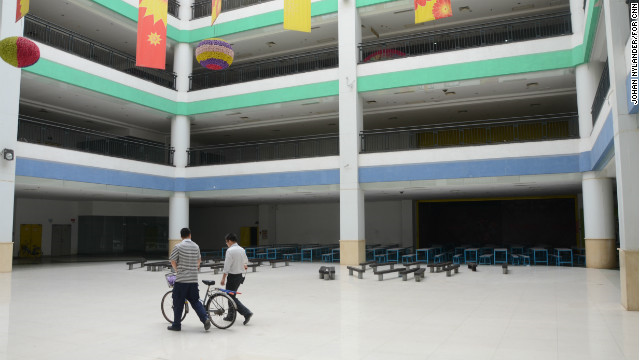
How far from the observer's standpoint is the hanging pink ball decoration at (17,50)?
8.24m

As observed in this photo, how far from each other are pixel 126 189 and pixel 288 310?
15.5 m

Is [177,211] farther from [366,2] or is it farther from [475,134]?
[475,134]

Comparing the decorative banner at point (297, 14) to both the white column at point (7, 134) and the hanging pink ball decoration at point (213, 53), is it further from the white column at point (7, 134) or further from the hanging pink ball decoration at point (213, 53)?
the white column at point (7, 134)

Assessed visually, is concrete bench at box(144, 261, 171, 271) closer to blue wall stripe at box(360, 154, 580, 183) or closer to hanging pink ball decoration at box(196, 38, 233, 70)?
blue wall stripe at box(360, 154, 580, 183)

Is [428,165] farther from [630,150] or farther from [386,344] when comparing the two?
[386,344]

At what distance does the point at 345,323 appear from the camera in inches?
334

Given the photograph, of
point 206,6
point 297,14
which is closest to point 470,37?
point 297,14

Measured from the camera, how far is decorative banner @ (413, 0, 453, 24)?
14.6 m

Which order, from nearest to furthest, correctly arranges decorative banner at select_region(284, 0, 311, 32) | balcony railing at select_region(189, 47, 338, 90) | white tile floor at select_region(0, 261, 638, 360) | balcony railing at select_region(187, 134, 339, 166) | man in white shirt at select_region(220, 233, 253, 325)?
white tile floor at select_region(0, 261, 638, 360)
man in white shirt at select_region(220, 233, 253, 325)
decorative banner at select_region(284, 0, 311, 32)
balcony railing at select_region(189, 47, 338, 90)
balcony railing at select_region(187, 134, 339, 166)

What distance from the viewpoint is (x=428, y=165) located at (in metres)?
20.1

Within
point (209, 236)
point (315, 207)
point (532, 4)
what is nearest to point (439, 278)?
point (532, 4)

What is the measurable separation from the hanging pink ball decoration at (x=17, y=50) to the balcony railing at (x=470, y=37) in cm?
1546

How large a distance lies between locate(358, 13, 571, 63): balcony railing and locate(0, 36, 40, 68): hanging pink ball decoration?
15458 mm

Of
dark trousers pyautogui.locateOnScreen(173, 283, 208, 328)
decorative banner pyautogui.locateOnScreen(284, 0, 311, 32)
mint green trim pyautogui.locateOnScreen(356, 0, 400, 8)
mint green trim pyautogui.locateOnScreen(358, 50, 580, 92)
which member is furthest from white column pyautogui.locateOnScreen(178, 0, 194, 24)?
dark trousers pyautogui.locateOnScreen(173, 283, 208, 328)
